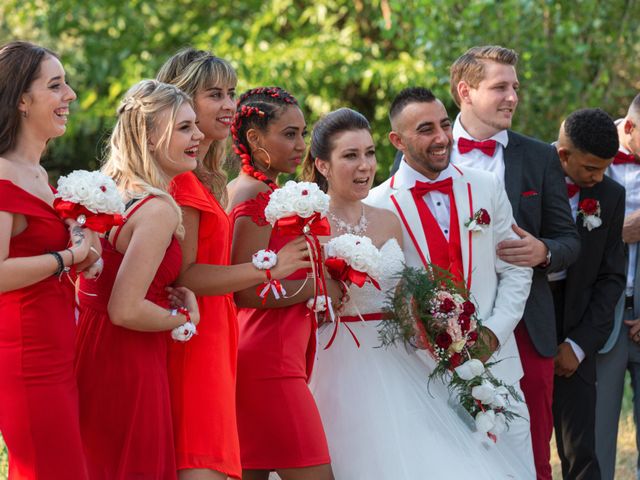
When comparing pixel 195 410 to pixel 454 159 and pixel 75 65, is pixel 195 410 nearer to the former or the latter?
pixel 454 159

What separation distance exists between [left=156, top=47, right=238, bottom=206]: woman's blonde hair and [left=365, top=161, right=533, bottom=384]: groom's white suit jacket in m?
1.04

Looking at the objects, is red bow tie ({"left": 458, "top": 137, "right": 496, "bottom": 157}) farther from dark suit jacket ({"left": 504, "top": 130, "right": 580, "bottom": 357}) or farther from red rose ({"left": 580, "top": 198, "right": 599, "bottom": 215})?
red rose ({"left": 580, "top": 198, "right": 599, "bottom": 215})

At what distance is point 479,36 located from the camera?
10.4 m

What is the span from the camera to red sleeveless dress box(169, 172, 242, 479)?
4562 millimetres

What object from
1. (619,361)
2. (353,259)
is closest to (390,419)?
(353,259)

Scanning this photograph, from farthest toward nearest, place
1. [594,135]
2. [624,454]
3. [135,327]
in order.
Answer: [624,454] → [594,135] → [135,327]

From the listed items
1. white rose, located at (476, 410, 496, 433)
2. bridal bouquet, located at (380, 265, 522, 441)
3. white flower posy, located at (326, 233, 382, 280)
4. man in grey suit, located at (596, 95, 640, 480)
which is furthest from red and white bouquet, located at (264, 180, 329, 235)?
man in grey suit, located at (596, 95, 640, 480)

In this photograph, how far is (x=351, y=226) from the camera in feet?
18.0

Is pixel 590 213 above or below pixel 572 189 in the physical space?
below

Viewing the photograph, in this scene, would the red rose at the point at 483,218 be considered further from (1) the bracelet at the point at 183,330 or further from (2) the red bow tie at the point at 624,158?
(1) the bracelet at the point at 183,330

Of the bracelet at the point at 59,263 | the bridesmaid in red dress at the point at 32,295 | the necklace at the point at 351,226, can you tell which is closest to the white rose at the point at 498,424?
the necklace at the point at 351,226

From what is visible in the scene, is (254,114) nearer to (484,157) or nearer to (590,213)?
(484,157)

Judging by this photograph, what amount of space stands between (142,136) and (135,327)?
0.84m

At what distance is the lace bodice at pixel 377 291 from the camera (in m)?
5.37
